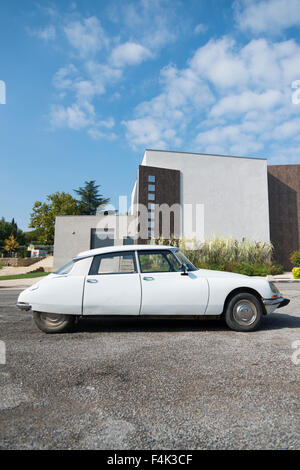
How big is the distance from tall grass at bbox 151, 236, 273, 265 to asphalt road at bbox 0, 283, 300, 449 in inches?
508

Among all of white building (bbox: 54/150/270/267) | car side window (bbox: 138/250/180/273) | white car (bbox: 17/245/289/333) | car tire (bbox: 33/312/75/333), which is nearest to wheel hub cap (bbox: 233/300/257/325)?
white car (bbox: 17/245/289/333)

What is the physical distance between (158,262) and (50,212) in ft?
148

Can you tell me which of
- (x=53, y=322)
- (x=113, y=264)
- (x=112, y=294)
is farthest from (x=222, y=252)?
(x=53, y=322)

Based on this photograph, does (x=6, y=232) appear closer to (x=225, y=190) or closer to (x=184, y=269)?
(x=225, y=190)

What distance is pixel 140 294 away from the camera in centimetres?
439

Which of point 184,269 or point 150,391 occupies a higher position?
point 184,269

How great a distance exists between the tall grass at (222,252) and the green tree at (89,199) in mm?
35531

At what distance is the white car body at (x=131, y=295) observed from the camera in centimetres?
438

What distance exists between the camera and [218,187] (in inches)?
990

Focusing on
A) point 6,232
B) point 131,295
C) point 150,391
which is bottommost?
point 150,391

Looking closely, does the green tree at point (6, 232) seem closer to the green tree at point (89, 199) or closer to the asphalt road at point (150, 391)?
the green tree at point (89, 199)

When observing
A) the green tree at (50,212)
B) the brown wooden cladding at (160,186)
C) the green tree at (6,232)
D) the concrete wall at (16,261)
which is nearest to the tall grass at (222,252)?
the brown wooden cladding at (160,186)

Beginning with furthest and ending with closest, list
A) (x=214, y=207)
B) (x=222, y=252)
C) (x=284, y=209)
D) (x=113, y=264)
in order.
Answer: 1. (x=284, y=209)
2. (x=214, y=207)
3. (x=222, y=252)
4. (x=113, y=264)
